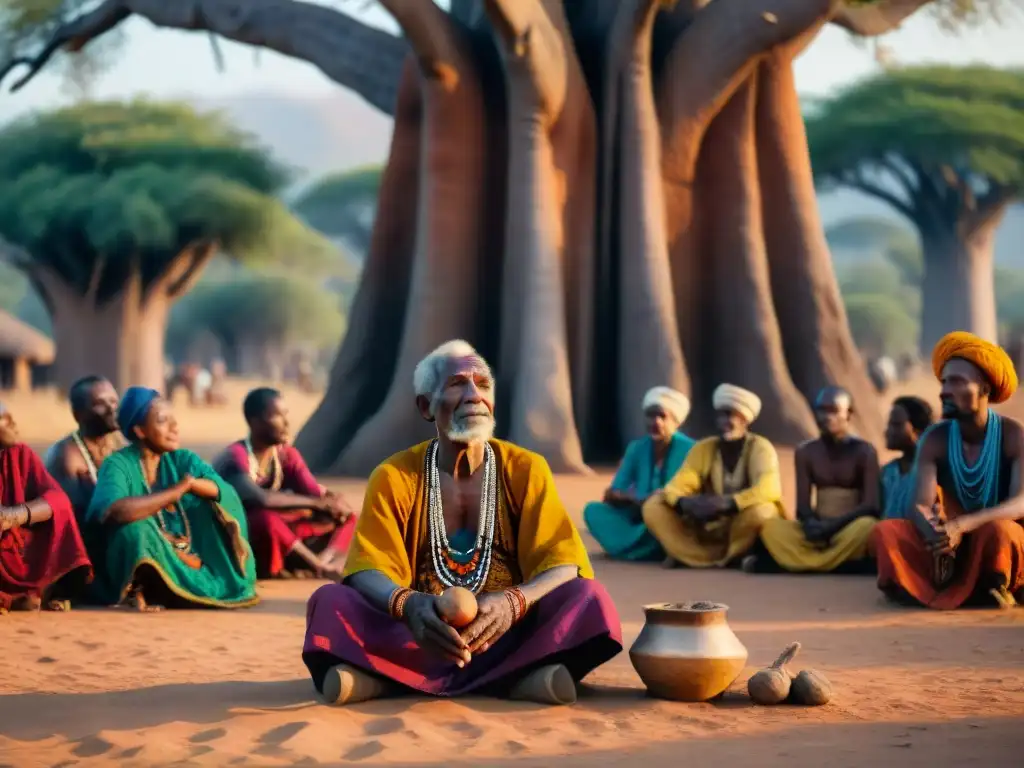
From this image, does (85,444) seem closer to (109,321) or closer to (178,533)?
(178,533)

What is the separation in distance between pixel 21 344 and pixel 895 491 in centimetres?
3499

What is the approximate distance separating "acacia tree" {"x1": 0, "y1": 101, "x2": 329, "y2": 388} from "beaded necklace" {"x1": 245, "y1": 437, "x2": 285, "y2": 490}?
83.7ft

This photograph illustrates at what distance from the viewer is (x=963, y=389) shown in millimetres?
7656

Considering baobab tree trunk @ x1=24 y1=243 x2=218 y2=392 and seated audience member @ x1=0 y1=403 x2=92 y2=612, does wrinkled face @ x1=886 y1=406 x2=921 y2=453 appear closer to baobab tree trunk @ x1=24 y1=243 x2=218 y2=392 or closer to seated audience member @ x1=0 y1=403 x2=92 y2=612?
seated audience member @ x1=0 y1=403 x2=92 y2=612

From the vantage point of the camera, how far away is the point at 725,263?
16.0m

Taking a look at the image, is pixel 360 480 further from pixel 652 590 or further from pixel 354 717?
pixel 354 717

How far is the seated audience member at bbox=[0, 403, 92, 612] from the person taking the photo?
25.4ft

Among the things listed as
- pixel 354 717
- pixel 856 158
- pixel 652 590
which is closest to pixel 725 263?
pixel 652 590

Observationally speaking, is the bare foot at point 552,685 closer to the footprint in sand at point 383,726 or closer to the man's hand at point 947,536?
the footprint in sand at point 383,726

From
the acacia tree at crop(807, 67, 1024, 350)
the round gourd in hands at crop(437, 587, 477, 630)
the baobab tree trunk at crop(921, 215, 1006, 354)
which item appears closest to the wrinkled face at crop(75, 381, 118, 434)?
the round gourd in hands at crop(437, 587, 477, 630)

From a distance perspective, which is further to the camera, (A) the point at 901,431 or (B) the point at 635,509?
(B) the point at 635,509

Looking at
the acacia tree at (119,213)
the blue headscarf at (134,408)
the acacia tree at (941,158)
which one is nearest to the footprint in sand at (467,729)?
the blue headscarf at (134,408)

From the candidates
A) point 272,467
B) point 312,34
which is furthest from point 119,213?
point 272,467

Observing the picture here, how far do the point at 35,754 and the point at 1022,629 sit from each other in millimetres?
4468
